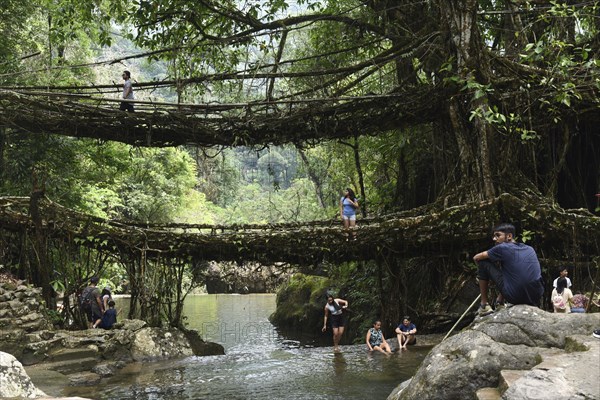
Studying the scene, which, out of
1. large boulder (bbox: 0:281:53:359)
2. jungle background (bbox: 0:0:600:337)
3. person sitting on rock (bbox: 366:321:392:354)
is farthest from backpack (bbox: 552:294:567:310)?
large boulder (bbox: 0:281:53:359)

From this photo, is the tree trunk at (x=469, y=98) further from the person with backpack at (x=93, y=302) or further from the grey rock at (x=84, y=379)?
the person with backpack at (x=93, y=302)

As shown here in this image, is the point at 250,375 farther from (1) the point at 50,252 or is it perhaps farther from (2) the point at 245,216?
(2) the point at 245,216

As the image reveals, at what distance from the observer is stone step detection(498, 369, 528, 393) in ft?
14.7

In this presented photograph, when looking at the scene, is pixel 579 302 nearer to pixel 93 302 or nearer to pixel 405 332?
pixel 405 332

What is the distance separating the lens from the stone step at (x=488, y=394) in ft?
14.9

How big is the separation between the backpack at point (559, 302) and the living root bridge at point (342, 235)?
68 centimetres

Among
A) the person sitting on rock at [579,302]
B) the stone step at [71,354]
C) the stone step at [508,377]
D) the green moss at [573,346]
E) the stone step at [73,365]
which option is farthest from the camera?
the stone step at [71,354]

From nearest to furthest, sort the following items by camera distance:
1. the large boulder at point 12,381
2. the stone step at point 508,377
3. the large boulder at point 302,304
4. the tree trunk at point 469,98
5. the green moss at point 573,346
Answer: the large boulder at point 12,381 < the stone step at point 508,377 < the green moss at point 573,346 < the tree trunk at point 469,98 < the large boulder at point 302,304

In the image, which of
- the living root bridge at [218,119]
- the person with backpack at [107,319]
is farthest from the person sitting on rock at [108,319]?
the living root bridge at [218,119]

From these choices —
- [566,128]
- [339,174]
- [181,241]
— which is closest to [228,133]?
[181,241]

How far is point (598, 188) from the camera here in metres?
11.7

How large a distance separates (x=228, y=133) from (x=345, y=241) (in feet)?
9.77

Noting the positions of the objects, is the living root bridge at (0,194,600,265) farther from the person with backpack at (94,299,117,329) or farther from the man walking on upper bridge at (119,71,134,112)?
the man walking on upper bridge at (119,71,134,112)

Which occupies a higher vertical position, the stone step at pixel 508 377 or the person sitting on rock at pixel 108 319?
the person sitting on rock at pixel 108 319
